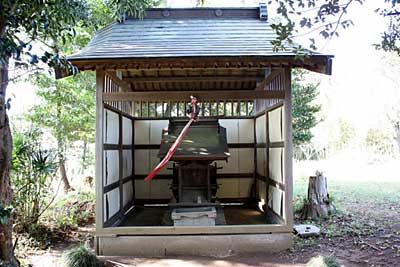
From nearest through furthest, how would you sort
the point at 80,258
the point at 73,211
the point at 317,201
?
the point at 80,258 → the point at 317,201 → the point at 73,211

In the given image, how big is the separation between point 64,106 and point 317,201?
6.14 meters

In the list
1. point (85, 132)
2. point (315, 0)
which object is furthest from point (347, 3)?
point (85, 132)

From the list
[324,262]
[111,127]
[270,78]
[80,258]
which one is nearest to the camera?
[324,262]

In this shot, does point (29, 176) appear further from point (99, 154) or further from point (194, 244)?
point (194, 244)

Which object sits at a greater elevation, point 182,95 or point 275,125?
point 182,95

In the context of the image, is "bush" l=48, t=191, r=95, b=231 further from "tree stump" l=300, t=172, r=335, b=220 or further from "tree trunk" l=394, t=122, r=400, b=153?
"tree trunk" l=394, t=122, r=400, b=153

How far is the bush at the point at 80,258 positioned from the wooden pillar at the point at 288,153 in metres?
2.78

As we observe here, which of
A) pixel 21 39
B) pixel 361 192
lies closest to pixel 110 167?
pixel 21 39

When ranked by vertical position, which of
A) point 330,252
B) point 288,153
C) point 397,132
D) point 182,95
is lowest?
point 330,252

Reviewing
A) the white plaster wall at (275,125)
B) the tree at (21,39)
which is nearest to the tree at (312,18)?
the tree at (21,39)

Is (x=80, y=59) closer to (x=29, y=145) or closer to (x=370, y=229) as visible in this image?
(x=29, y=145)

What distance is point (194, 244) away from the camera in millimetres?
5547

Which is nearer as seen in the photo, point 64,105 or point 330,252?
point 330,252

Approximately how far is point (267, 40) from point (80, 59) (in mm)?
2821
